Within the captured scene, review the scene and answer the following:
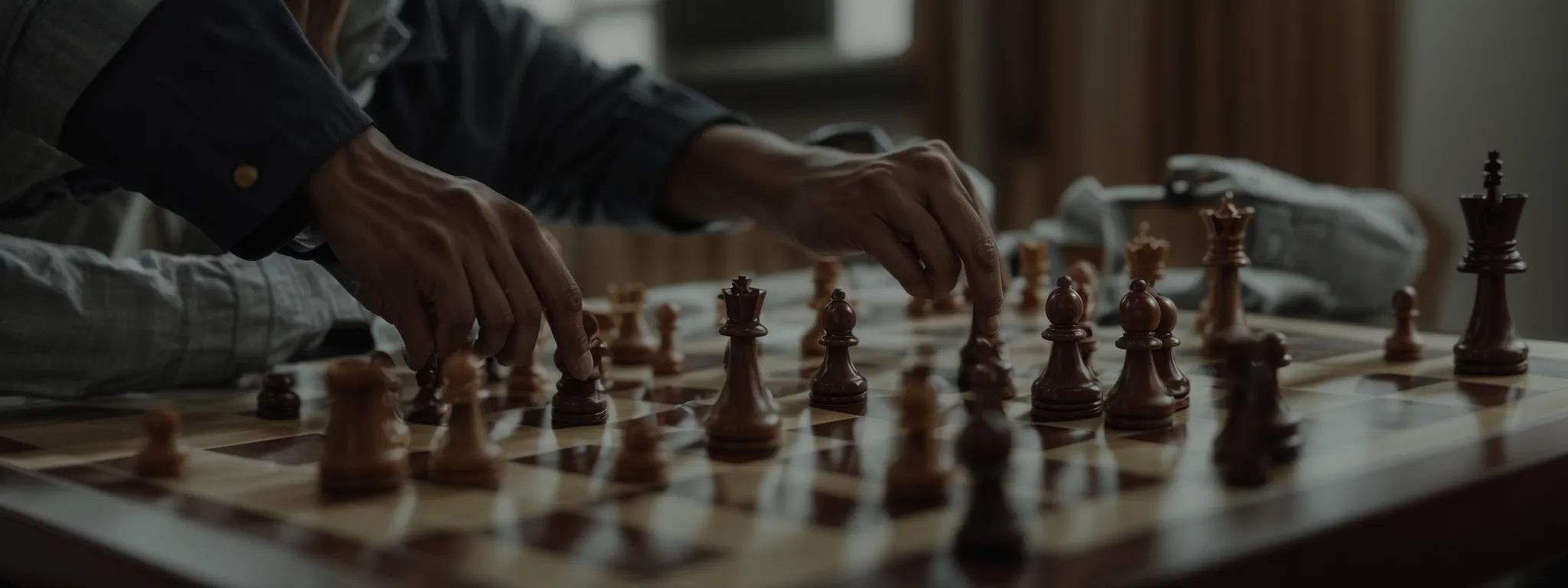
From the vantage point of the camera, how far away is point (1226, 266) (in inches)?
56.0

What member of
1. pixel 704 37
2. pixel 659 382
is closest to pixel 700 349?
pixel 659 382

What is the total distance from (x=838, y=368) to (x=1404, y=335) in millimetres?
635

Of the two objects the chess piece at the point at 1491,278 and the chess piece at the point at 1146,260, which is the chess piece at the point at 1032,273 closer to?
the chess piece at the point at 1146,260

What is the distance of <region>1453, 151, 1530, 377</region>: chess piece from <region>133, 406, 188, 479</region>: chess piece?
109cm

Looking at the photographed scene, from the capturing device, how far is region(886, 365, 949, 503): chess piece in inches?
31.0

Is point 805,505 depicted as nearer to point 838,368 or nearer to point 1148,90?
point 838,368

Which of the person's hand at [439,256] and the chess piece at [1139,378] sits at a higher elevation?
the person's hand at [439,256]

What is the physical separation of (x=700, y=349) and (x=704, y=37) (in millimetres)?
3642

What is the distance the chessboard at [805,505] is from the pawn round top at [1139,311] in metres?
0.08

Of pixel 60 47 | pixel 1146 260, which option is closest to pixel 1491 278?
pixel 1146 260

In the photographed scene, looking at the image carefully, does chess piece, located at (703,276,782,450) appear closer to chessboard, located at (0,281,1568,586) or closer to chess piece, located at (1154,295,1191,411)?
chessboard, located at (0,281,1568,586)

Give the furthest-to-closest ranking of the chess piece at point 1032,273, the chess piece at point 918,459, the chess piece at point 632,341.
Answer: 1. the chess piece at point 1032,273
2. the chess piece at point 632,341
3. the chess piece at point 918,459

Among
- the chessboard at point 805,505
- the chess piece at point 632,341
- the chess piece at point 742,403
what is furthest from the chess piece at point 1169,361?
the chess piece at point 632,341

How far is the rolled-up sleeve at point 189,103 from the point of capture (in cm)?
106
